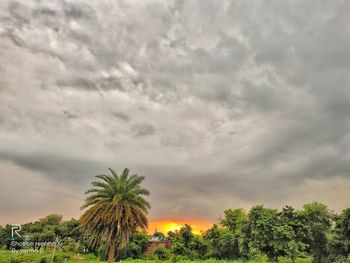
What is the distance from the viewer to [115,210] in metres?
32.8

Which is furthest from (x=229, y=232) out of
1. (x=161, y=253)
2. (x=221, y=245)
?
(x=161, y=253)

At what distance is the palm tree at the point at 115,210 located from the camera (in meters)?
32.8

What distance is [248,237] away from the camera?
46.4 metres

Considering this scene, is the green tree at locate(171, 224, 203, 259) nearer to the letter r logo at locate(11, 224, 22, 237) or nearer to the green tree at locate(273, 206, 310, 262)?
the green tree at locate(273, 206, 310, 262)

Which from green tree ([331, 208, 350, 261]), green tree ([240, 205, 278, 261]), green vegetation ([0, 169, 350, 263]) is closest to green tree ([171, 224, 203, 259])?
green vegetation ([0, 169, 350, 263])

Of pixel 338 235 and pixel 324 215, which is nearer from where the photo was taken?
pixel 338 235

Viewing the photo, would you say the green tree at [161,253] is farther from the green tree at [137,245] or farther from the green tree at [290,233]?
the green tree at [290,233]

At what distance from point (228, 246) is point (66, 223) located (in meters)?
62.8

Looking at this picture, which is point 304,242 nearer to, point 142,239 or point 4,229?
point 142,239

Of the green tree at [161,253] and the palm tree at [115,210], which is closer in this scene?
the palm tree at [115,210]

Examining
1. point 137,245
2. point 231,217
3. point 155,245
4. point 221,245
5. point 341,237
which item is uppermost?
point 231,217

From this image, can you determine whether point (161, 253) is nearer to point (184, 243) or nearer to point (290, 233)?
point (184, 243)

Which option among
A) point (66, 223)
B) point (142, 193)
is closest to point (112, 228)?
point (142, 193)

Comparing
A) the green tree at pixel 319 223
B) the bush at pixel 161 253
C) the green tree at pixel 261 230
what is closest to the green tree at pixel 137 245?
the bush at pixel 161 253
